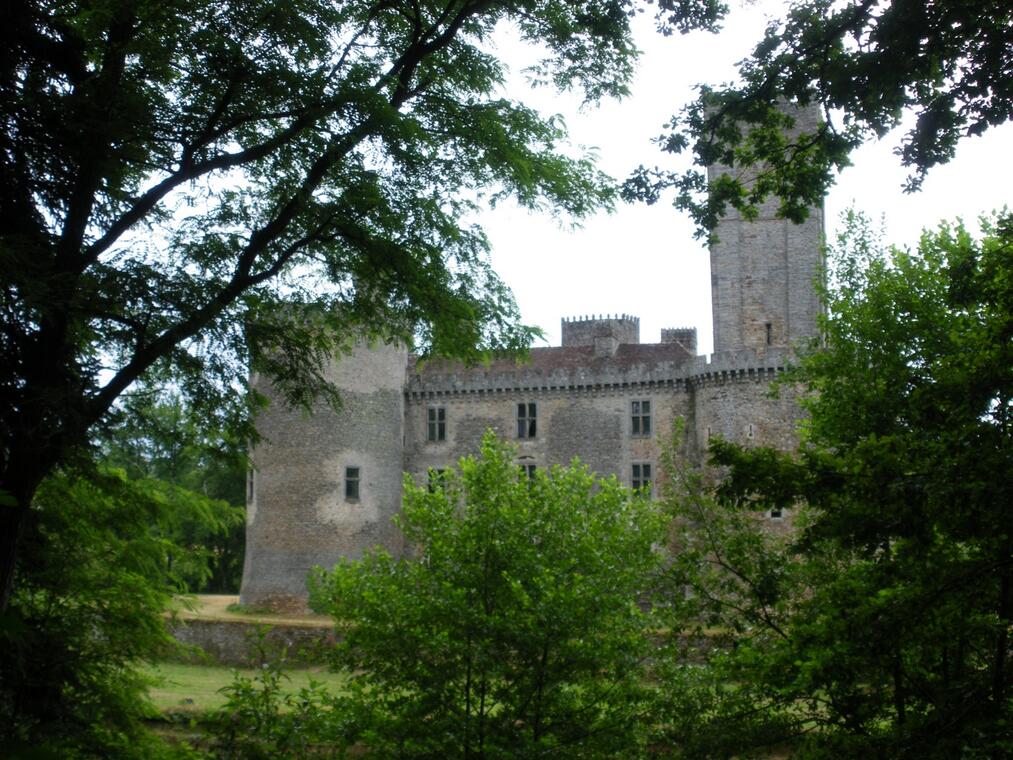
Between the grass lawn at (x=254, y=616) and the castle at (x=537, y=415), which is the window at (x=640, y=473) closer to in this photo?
the castle at (x=537, y=415)

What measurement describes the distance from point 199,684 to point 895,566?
76.0 feet

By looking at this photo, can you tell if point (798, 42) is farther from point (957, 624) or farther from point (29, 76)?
point (29, 76)

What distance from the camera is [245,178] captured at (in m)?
10.7

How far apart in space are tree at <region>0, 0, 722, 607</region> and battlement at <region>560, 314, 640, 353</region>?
30.0m

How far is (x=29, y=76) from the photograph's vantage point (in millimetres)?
8852

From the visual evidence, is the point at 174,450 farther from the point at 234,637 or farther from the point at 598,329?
the point at 598,329

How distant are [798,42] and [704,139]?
1135 mm

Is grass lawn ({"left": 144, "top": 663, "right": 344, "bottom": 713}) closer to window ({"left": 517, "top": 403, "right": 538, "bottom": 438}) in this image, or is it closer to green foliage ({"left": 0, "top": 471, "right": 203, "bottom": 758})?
green foliage ({"left": 0, "top": 471, "right": 203, "bottom": 758})

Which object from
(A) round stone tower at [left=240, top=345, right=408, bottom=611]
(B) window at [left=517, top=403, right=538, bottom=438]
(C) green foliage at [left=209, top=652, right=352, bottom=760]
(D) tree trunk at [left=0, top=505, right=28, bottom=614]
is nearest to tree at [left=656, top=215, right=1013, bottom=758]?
(C) green foliage at [left=209, top=652, right=352, bottom=760]

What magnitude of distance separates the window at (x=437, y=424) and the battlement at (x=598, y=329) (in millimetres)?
6009

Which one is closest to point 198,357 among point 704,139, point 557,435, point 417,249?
point 417,249

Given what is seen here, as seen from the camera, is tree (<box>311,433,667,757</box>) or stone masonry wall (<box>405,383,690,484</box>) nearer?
tree (<box>311,433,667,757</box>)

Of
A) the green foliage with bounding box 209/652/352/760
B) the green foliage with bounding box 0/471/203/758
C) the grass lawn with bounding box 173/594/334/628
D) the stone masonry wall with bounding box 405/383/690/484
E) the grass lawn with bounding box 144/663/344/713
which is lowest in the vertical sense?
the grass lawn with bounding box 144/663/344/713

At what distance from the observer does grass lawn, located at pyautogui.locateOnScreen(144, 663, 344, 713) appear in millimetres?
24263
